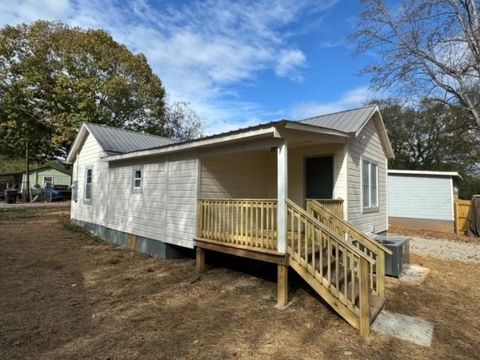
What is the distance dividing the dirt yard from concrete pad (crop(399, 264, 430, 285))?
8.1 inches

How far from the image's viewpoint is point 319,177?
8.48 metres

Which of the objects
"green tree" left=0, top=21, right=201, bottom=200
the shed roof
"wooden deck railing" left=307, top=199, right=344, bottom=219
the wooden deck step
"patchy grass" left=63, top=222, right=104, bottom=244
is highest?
"green tree" left=0, top=21, right=201, bottom=200

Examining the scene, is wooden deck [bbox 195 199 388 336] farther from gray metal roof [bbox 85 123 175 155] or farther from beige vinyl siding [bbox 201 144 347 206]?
gray metal roof [bbox 85 123 175 155]

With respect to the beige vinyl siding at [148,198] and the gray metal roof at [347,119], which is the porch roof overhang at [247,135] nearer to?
the beige vinyl siding at [148,198]

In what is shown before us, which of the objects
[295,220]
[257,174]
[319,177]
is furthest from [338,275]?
[257,174]

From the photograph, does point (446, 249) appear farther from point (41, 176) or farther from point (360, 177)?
point (41, 176)

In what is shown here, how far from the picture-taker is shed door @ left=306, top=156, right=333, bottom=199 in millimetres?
8305

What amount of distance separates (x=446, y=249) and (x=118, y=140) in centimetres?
1287

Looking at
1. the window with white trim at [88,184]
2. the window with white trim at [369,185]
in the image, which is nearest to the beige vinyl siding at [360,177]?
the window with white trim at [369,185]

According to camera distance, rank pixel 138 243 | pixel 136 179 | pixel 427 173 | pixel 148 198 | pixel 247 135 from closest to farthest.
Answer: pixel 247 135, pixel 148 198, pixel 138 243, pixel 136 179, pixel 427 173

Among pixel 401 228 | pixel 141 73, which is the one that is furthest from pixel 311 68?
pixel 141 73

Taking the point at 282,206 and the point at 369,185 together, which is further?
the point at 369,185

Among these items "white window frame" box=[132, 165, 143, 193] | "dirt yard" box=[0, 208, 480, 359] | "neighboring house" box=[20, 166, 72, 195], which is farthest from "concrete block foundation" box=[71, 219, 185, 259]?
"neighboring house" box=[20, 166, 72, 195]

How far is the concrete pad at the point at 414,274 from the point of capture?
6957 mm
